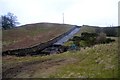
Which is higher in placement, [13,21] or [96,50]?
[13,21]

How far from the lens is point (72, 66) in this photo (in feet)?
51.3

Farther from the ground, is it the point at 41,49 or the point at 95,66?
the point at 41,49

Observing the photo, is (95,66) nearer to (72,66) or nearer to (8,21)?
(72,66)

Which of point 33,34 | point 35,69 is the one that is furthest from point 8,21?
point 35,69

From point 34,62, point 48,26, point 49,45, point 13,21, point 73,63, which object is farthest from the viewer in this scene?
point 13,21

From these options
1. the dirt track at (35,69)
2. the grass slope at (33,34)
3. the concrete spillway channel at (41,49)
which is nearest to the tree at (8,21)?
the grass slope at (33,34)

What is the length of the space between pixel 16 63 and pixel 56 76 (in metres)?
4.74

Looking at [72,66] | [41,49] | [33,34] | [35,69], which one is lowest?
[35,69]

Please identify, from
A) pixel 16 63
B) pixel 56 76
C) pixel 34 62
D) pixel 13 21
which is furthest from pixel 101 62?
pixel 13 21

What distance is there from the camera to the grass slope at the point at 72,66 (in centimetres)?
1397

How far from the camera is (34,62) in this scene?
1770 centimetres

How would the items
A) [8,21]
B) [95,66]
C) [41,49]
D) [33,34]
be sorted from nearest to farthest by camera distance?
[95,66] → [41,49] → [33,34] → [8,21]

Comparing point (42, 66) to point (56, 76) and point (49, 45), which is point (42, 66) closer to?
point (56, 76)

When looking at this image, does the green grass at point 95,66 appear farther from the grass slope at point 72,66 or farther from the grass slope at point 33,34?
the grass slope at point 33,34
